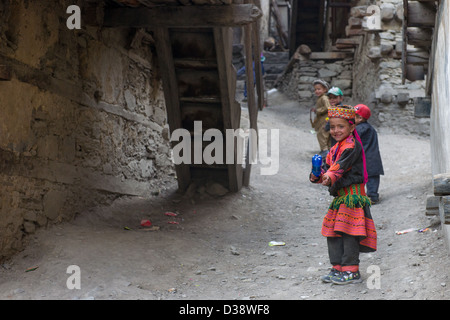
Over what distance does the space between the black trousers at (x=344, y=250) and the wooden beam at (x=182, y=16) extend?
235cm

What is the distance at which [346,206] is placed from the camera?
358 cm

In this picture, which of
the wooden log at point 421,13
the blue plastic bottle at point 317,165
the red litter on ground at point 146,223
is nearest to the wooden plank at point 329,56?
the wooden log at point 421,13

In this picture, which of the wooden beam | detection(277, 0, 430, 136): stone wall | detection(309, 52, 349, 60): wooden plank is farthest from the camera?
detection(309, 52, 349, 60): wooden plank

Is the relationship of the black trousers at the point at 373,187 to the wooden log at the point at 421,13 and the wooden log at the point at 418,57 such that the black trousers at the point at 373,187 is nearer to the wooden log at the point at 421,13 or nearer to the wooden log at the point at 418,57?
the wooden log at the point at 418,57

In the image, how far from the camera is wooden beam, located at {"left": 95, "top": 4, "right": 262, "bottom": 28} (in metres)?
4.78

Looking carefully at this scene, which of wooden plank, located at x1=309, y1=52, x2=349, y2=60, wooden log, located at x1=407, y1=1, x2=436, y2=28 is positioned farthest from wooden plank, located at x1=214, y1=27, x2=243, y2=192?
wooden plank, located at x1=309, y1=52, x2=349, y2=60

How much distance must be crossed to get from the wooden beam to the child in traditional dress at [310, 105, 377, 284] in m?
1.64

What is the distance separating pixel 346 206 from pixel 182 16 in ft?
8.51

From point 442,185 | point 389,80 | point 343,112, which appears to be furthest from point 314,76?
point 442,185

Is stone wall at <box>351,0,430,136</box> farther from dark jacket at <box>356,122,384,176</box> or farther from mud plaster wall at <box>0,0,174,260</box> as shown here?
mud plaster wall at <box>0,0,174,260</box>

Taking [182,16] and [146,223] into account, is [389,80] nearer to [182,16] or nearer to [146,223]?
[182,16]

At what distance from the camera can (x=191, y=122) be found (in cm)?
613
